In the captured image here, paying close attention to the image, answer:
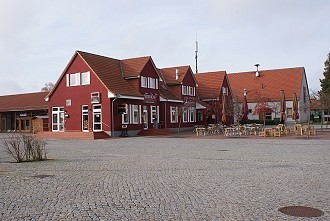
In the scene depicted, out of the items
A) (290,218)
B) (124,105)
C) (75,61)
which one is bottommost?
(290,218)

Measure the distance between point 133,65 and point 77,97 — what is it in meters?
6.57

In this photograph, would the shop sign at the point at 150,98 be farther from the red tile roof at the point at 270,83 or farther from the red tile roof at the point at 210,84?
the red tile roof at the point at 270,83

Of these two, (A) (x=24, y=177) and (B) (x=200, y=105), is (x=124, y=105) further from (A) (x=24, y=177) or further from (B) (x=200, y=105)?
(A) (x=24, y=177)

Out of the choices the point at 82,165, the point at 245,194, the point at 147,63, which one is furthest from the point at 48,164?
the point at 147,63

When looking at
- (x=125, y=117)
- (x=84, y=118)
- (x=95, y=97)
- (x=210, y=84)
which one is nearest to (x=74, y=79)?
(x=95, y=97)

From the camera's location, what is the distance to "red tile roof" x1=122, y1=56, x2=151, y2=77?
36744 mm

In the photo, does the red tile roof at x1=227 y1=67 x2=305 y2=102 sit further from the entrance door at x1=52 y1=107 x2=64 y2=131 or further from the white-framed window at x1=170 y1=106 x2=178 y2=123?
the entrance door at x1=52 y1=107 x2=64 y2=131

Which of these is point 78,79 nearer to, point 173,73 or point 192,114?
point 173,73

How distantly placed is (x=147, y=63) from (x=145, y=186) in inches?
1166

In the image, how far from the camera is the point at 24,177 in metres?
10.7

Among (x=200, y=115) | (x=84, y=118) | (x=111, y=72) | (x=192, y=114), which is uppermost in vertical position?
(x=111, y=72)

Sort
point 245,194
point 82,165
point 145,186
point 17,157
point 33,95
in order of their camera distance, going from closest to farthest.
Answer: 1. point 245,194
2. point 145,186
3. point 82,165
4. point 17,157
5. point 33,95

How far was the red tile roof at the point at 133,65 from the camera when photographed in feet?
121

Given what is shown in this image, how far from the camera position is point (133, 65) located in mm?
38125
